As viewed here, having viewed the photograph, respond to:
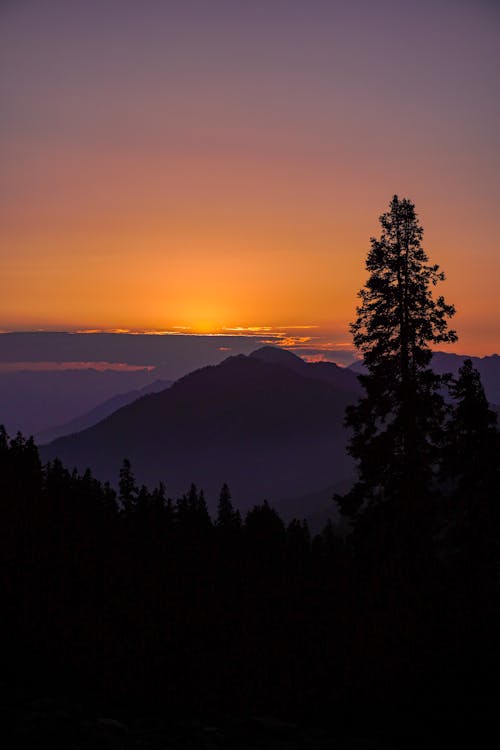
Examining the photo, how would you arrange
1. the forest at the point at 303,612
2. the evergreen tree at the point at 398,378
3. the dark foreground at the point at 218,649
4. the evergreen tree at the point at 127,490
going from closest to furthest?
the dark foreground at the point at 218,649 → the forest at the point at 303,612 → the evergreen tree at the point at 398,378 → the evergreen tree at the point at 127,490

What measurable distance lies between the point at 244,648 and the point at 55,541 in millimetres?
5369

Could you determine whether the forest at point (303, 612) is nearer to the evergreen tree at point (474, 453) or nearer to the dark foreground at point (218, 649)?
the dark foreground at point (218, 649)

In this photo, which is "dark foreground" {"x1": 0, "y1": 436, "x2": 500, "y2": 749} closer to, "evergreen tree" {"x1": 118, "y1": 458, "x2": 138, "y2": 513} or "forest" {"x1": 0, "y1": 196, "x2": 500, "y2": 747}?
"forest" {"x1": 0, "y1": 196, "x2": 500, "y2": 747}

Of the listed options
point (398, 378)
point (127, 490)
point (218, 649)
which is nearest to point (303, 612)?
point (218, 649)

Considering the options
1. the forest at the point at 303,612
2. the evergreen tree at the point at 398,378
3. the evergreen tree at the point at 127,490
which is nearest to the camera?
the forest at the point at 303,612

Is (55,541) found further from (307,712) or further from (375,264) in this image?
(375,264)

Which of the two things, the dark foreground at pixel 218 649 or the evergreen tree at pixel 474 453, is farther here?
the evergreen tree at pixel 474 453

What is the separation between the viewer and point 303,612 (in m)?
12.7

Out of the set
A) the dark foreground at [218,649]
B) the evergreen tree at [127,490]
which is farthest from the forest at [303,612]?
the evergreen tree at [127,490]

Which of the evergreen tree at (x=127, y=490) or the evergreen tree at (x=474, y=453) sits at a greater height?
the evergreen tree at (x=474, y=453)

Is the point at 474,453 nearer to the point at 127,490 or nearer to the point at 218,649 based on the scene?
the point at 218,649

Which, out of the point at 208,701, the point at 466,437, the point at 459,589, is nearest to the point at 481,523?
the point at 466,437

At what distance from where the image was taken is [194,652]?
10.2 meters

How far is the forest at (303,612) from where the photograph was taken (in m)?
8.74
